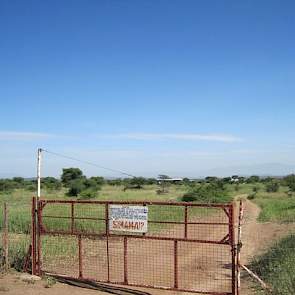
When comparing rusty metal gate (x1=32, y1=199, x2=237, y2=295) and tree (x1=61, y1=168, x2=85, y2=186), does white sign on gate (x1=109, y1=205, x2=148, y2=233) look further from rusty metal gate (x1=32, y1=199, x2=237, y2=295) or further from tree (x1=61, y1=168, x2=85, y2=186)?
tree (x1=61, y1=168, x2=85, y2=186)

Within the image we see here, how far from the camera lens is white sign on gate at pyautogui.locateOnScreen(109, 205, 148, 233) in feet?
41.0

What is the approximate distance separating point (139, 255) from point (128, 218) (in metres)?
4.83

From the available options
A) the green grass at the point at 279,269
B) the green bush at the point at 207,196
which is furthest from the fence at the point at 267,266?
the green bush at the point at 207,196

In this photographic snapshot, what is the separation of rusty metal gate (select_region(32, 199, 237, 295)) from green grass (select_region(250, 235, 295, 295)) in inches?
31.5

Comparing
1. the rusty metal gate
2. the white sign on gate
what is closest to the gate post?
the rusty metal gate

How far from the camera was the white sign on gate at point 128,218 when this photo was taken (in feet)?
41.0

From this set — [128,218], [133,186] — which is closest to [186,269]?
[128,218]

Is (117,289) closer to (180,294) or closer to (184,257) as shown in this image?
(180,294)

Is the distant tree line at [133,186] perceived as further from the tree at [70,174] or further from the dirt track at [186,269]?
the dirt track at [186,269]

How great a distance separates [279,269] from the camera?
40.3 feet

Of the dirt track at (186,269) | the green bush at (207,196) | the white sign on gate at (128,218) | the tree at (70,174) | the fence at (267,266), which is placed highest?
the tree at (70,174)

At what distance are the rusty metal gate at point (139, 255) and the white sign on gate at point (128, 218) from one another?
0.13 ft

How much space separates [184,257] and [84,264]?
10.5ft

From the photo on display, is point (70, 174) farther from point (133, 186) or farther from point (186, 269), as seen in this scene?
point (186, 269)
